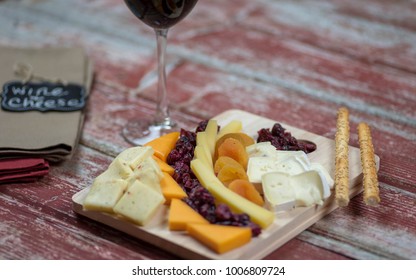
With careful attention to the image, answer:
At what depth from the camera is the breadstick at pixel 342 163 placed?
1.17 meters

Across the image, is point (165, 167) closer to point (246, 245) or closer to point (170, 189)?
point (170, 189)

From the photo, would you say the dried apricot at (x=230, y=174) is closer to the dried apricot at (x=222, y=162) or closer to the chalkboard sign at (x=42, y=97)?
the dried apricot at (x=222, y=162)

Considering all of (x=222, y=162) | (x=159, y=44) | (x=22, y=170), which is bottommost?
(x=22, y=170)

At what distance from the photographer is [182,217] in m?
1.10

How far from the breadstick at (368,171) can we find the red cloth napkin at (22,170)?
22.8 inches

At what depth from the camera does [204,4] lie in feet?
7.55

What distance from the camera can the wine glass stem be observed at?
1.48 meters

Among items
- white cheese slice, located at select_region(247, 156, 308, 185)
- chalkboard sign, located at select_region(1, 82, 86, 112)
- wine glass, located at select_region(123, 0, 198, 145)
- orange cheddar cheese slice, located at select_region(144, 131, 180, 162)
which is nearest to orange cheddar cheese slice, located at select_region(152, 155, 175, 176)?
orange cheddar cheese slice, located at select_region(144, 131, 180, 162)

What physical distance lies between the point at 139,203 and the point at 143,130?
17.8 inches

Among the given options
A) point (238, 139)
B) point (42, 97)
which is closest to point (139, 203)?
point (238, 139)

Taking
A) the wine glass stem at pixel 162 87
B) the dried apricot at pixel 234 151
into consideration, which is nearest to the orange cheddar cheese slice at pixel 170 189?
the dried apricot at pixel 234 151

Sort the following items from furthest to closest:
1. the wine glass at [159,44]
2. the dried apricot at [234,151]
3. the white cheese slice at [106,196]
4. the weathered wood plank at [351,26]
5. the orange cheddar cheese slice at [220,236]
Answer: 1. the weathered wood plank at [351,26]
2. the wine glass at [159,44]
3. the dried apricot at [234,151]
4. the white cheese slice at [106,196]
5. the orange cheddar cheese slice at [220,236]

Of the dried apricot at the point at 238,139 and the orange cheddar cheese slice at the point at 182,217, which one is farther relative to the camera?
the dried apricot at the point at 238,139
